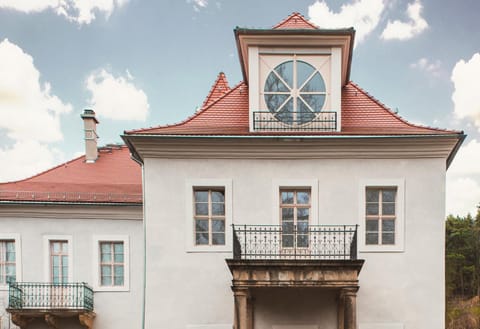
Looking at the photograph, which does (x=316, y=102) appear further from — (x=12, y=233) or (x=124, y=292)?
(x=12, y=233)

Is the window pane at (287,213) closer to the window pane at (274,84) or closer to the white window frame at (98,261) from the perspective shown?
the window pane at (274,84)

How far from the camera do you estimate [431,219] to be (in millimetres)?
9016

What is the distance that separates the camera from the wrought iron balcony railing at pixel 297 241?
8.68 metres

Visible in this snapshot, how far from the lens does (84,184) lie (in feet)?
38.8

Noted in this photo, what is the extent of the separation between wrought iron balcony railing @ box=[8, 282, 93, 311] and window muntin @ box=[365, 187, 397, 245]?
9010mm

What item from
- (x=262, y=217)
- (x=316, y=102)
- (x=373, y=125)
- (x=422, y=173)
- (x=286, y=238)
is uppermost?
(x=316, y=102)

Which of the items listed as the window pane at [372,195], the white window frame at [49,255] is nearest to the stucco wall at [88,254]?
the white window frame at [49,255]

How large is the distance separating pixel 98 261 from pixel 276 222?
6358 millimetres

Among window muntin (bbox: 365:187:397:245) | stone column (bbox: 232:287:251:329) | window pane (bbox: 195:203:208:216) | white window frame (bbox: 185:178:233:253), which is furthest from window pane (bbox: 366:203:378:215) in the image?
window pane (bbox: 195:203:208:216)

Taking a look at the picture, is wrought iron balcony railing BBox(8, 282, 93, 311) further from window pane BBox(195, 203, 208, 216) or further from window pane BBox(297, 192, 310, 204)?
window pane BBox(297, 192, 310, 204)

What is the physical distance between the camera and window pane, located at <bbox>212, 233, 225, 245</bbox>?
9141mm

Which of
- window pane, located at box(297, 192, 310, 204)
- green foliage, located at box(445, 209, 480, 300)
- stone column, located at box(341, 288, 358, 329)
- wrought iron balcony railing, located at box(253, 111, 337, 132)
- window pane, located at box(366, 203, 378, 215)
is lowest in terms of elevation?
green foliage, located at box(445, 209, 480, 300)

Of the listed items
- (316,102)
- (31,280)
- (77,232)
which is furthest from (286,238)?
(31,280)

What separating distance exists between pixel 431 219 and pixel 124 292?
9.70 m
